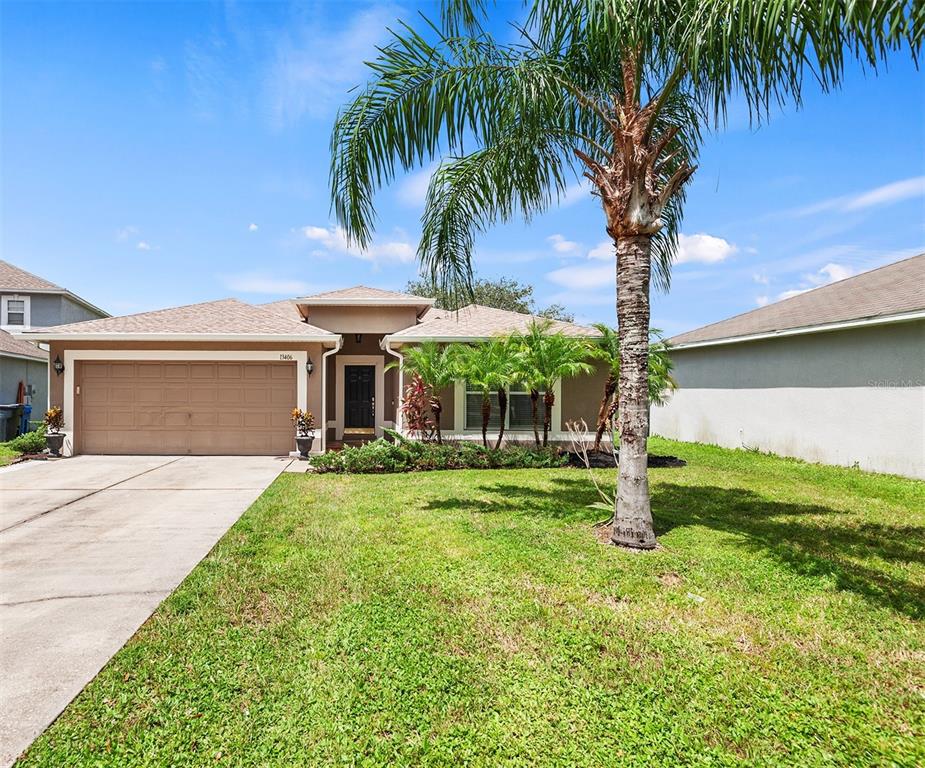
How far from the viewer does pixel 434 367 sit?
11.4 metres

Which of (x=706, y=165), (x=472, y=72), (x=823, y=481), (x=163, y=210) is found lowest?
(x=823, y=481)

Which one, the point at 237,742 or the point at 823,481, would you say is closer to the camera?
the point at 237,742

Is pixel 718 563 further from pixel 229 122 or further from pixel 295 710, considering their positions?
pixel 229 122

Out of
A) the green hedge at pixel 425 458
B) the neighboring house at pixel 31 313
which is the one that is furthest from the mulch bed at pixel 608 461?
the neighboring house at pixel 31 313

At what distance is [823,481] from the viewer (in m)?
9.90

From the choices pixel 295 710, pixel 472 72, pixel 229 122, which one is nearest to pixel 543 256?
pixel 229 122

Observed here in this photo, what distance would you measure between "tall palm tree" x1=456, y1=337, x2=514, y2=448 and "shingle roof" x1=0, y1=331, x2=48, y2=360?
15.5 meters

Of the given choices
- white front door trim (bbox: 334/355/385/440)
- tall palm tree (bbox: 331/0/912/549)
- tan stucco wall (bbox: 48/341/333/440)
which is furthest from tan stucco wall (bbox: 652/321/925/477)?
tan stucco wall (bbox: 48/341/333/440)

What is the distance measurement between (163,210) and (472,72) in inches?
471

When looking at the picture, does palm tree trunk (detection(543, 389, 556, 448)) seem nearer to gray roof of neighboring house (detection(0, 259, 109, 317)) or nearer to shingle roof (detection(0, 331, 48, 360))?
shingle roof (detection(0, 331, 48, 360))

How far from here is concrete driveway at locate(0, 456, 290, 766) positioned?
9.88 ft

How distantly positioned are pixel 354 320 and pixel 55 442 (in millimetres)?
7987

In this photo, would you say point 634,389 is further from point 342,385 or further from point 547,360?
point 342,385

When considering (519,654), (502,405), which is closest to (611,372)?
(502,405)
